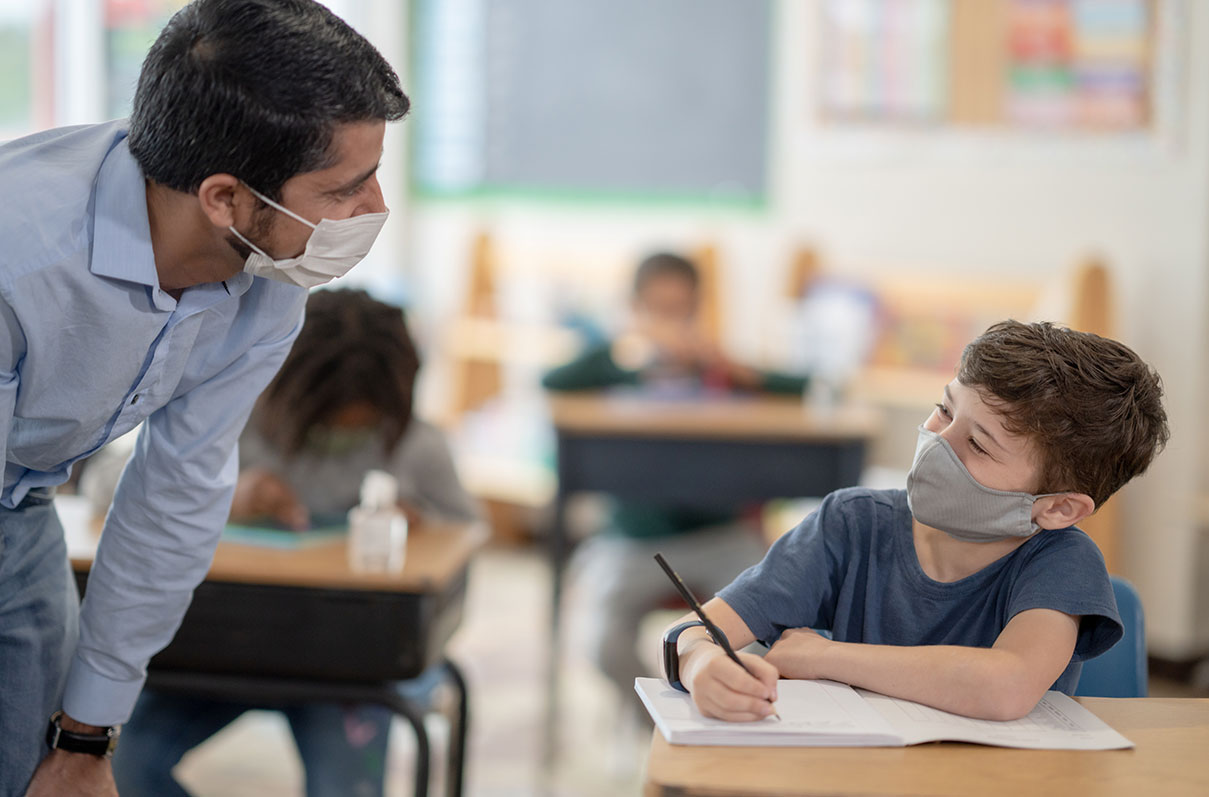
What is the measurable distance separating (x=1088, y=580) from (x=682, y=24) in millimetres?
3735

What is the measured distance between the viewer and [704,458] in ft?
9.32

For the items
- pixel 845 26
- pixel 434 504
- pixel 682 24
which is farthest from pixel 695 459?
pixel 682 24

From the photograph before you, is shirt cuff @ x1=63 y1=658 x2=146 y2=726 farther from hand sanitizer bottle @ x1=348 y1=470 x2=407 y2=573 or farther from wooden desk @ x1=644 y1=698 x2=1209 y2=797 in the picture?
wooden desk @ x1=644 y1=698 x2=1209 y2=797

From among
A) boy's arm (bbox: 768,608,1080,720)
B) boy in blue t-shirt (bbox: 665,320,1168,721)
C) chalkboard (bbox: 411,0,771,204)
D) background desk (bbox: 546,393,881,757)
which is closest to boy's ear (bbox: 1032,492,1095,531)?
boy in blue t-shirt (bbox: 665,320,1168,721)

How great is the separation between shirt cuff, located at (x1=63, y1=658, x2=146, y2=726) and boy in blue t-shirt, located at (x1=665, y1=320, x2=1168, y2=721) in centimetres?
63

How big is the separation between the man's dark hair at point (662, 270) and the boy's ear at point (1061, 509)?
218 centimetres

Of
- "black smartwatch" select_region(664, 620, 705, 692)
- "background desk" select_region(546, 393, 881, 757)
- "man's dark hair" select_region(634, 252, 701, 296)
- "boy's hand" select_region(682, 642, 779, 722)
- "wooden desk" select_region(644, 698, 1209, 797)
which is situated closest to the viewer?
"wooden desk" select_region(644, 698, 1209, 797)

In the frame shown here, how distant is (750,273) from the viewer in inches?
178

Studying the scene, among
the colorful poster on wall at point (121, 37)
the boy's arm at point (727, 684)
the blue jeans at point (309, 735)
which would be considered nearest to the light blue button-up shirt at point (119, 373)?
the blue jeans at point (309, 735)

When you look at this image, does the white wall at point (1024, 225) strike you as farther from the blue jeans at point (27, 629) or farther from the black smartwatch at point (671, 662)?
the blue jeans at point (27, 629)

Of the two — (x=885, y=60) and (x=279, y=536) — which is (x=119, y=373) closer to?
(x=279, y=536)

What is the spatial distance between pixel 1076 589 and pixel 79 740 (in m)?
1.07

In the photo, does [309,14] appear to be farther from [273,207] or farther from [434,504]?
[434,504]

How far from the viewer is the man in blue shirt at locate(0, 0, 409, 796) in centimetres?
111
